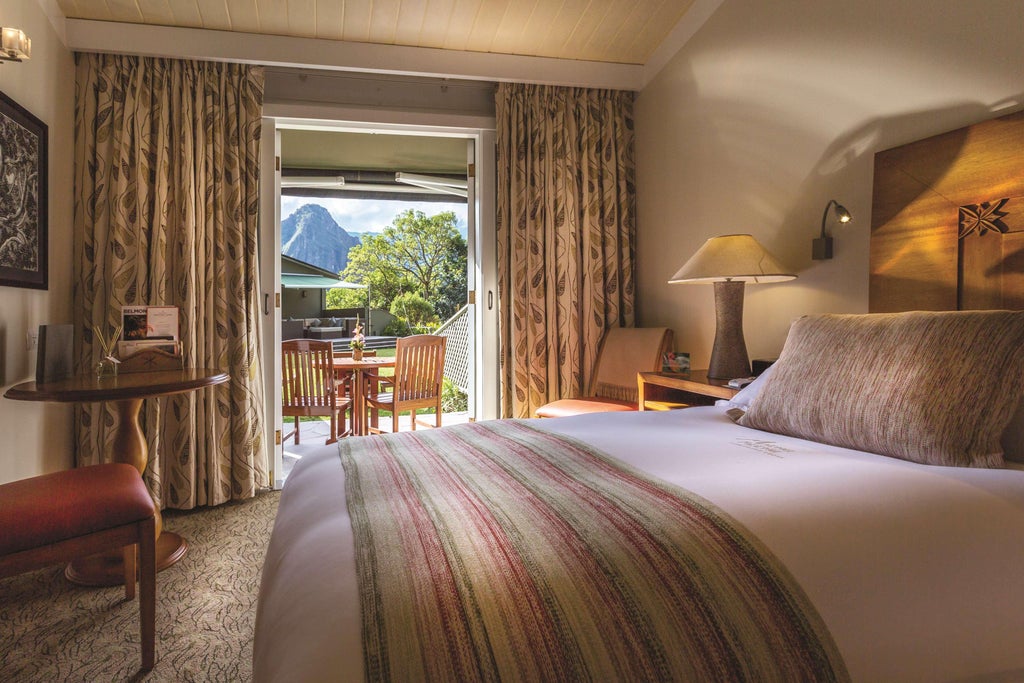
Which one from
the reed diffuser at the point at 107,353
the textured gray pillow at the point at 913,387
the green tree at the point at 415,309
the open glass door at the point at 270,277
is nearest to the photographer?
the textured gray pillow at the point at 913,387

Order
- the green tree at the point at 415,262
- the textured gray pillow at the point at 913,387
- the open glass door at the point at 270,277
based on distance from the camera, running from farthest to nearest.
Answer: the green tree at the point at 415,262, the open glass door at the point at 270,277, the textured gray pillow at the point at 913,387

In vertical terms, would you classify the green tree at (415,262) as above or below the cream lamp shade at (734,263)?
above

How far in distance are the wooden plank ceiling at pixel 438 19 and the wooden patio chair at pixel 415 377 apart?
1.98 metres

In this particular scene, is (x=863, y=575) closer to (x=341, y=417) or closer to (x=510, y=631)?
(x=510, y=631)

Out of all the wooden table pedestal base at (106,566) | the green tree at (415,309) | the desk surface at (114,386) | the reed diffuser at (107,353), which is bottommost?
the wooden table pedestal base at (106,566)

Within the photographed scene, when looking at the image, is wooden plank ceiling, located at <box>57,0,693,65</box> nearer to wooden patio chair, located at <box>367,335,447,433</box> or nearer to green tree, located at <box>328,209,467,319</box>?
wooden patio chair, located at <box>367,335,447,433</box>

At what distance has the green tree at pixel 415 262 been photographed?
8.18 metres

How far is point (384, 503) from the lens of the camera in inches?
41.5

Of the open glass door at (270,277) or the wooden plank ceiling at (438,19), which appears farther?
the open glass door at (270,277)

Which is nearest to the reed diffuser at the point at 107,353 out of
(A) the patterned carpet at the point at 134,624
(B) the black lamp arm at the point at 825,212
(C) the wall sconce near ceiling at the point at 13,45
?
(A) the patterned carpet at the point at 134,624

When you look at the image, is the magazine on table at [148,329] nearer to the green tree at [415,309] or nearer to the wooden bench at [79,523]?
the wooden bench at [79,523]

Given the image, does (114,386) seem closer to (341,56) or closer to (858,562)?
(341,56)

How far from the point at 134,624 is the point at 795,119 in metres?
3.20

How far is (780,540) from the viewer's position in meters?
0.88
